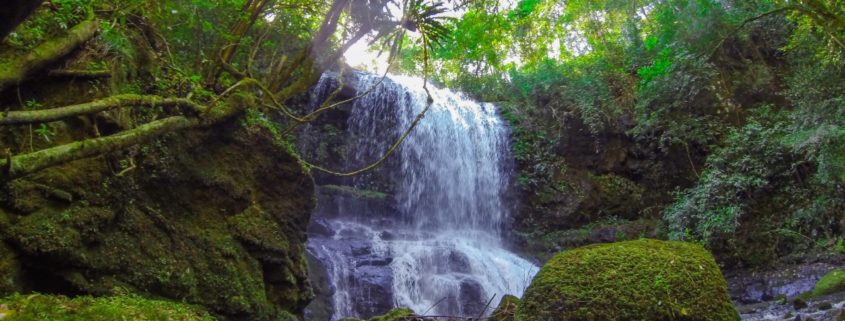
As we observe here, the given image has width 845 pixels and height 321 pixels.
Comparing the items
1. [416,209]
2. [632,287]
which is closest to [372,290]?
[416,209]

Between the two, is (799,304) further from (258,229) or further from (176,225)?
(176,225)

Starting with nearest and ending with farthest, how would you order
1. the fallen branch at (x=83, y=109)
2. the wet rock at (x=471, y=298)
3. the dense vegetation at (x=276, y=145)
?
the fallen branch at (x=83, y=109)
the dense vegetation at (x=276, y=145)
the wet rock at (x=471, y=298)

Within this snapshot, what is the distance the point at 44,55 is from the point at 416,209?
9.66 meters

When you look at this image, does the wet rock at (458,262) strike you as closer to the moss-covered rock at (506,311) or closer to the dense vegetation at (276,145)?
the dense vegetation at (276,145)

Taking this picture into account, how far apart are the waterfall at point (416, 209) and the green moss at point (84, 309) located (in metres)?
4.65

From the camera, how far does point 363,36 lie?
6.18m

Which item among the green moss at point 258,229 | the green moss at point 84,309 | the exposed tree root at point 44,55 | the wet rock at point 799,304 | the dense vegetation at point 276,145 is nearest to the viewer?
the green moss at point 84,309

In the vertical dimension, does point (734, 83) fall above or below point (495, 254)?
above

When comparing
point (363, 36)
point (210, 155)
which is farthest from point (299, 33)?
point (210, 155)

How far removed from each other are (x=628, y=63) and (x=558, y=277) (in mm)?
12235

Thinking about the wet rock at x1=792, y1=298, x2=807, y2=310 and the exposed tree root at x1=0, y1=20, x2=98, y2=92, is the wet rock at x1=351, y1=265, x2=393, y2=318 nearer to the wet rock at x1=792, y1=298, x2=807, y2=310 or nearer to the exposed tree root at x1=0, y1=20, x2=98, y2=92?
the exposed tree root at x1=0, y1=20, x2=98, y2=92

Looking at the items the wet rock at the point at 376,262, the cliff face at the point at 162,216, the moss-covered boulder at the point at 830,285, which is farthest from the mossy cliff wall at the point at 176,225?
the moss-covered boulder at the point at 830,285

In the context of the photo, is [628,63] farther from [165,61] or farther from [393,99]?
[165,61]

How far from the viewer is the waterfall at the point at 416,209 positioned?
8445 millimetres
